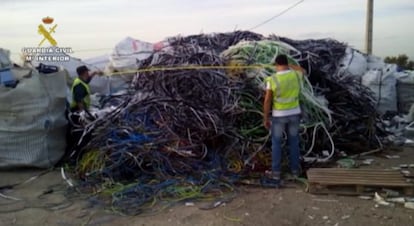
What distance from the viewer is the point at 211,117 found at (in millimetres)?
7531

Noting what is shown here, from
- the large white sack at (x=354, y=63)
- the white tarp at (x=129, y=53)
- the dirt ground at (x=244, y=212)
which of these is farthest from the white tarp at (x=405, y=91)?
the dirt ground at (x=244, y=212)

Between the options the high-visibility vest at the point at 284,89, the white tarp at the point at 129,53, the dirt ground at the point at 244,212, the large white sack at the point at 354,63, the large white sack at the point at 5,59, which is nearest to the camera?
the dirt ground at the point at 244,212

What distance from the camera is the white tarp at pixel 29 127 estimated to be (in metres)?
8.04

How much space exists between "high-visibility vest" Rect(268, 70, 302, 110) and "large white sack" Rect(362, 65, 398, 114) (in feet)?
18.3

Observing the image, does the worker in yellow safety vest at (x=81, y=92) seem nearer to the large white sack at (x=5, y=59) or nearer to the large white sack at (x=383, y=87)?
the large white sack at (x=5, y=59)

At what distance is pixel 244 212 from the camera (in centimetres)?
564

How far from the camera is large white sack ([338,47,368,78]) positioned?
1162cm

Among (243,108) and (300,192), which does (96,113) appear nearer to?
(243,108)

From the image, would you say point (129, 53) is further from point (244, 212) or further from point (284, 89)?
point (244, 212)

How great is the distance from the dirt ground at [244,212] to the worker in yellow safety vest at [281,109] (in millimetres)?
521

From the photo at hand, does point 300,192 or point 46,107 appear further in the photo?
point 46,107

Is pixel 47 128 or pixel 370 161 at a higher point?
pixel 47 128

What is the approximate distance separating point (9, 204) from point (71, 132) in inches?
87.6

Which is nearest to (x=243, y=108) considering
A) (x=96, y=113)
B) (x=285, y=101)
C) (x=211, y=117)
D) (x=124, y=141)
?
(x=211, y=117)
